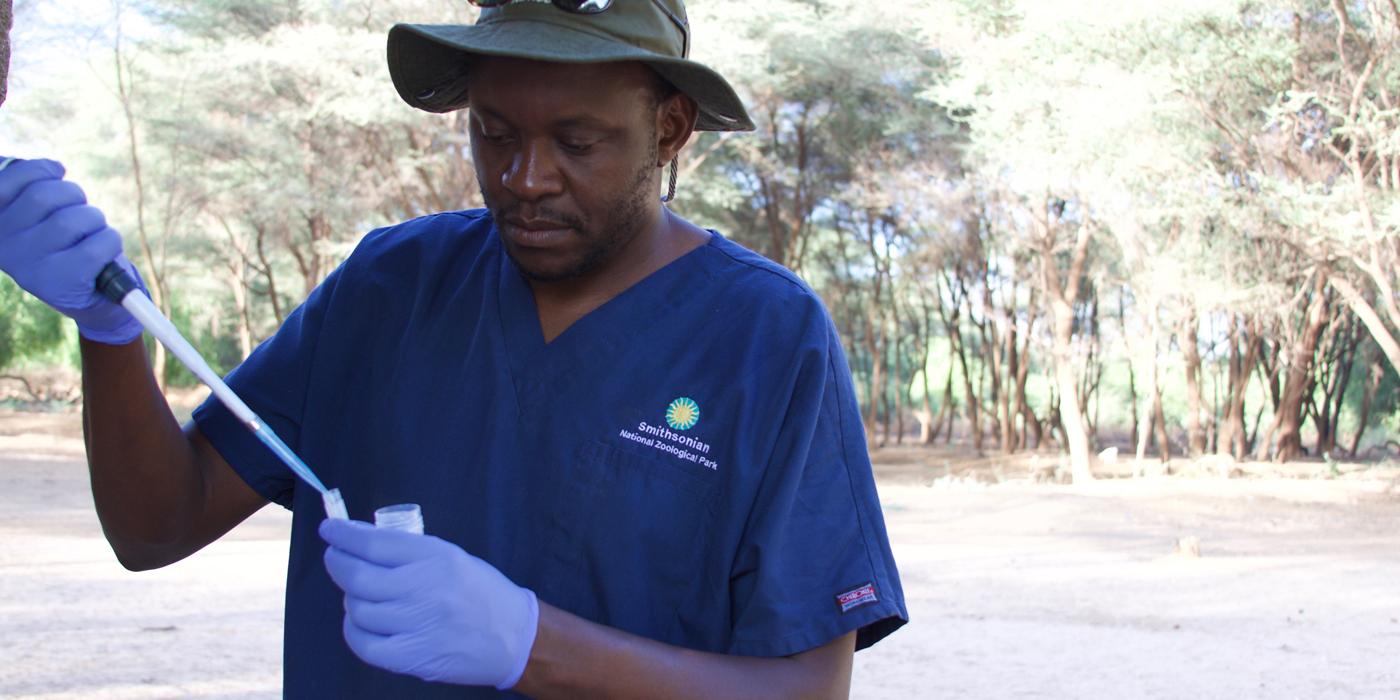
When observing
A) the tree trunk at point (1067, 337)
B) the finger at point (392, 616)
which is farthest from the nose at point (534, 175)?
the tree trunk at point (1067, 337)

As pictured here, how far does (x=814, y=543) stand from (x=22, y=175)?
3.14 ft

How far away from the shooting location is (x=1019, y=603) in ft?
Result: 26.1

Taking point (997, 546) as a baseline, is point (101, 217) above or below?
above

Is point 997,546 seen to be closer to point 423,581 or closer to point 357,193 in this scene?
point 423,581

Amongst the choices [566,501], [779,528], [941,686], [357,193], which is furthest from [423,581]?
[357,193]

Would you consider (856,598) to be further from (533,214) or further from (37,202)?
(37,202)

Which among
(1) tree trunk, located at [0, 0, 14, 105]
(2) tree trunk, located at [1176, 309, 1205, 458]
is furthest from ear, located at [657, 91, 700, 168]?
(2) tree trunk, located at [1176, 309, 1205, 458]

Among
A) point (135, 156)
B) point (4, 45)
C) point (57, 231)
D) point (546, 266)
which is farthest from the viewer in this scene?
point (135, 156)

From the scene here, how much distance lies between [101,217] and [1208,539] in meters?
11.3

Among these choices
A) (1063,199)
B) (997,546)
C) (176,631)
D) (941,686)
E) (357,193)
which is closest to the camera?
(941,686)

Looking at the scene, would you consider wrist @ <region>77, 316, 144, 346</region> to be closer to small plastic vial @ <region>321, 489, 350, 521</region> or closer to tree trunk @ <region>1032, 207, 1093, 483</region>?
small plastic vial @ <region>321, 489, 350, 521</region>

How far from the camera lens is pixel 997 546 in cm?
1068

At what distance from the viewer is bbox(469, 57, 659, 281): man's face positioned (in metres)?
1.64

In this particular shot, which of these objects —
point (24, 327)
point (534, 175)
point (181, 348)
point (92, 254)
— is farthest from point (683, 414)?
point (24, 327)
